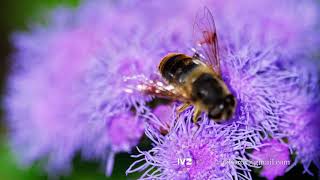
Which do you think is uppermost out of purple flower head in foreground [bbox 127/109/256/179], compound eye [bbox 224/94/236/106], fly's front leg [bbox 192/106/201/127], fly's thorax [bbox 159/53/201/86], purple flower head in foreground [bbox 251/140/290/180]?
fly's thorax [bbox 159/53/201/86]

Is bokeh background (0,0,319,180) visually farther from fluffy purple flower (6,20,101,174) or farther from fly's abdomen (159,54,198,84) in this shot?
fly's abdomen (159,54,198,84)

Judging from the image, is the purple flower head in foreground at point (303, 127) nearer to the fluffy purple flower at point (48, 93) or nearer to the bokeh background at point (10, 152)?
the bokeh background at point (10, 152)

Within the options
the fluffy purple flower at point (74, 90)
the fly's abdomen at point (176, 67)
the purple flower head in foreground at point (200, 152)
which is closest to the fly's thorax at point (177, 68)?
the fly's abdomen at point (176, 67)

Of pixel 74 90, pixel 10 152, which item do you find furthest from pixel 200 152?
pixel 10 152

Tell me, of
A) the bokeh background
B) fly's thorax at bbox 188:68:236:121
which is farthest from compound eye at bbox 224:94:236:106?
the bokeh background

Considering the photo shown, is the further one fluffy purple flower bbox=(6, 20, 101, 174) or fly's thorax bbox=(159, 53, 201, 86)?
fluffy purple flower bbox=(6, 20, 101, 174)

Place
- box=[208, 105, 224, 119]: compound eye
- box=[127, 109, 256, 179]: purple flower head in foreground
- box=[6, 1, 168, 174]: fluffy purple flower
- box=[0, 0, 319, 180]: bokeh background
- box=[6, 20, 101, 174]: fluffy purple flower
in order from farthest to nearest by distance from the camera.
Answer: box=[6, 20, 101, 174]: fluffy purple flower
box=[0, 0, 319, 180]: bokeh background
box=[6, 1, 168, 174]: fluffy purple flower
box=[127, 109, 256, 179]: purple flower head in foreground
box=[208, 105, 224, 119]: compound eye

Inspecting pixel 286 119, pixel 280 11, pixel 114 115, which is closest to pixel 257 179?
pixel 286 119
